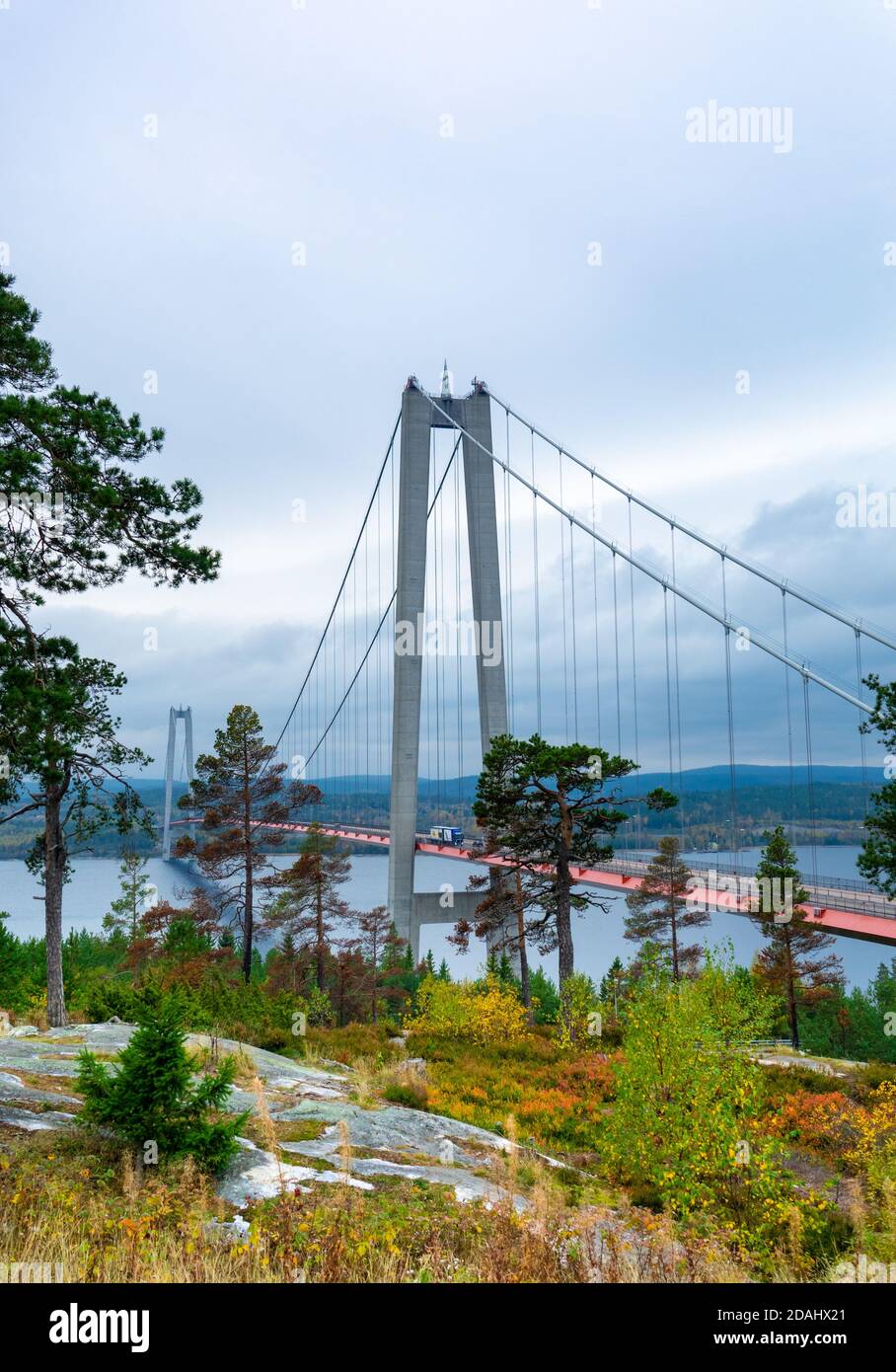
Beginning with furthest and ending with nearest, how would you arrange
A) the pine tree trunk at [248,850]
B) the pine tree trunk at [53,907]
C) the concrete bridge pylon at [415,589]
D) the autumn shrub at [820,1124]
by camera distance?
the concrete bridge pylon at [415,589]
the pine tree trunk at [248,850]
the pine tree trunk at [53,907]
the autumn shrub at [820,1124]

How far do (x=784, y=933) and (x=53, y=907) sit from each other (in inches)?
891

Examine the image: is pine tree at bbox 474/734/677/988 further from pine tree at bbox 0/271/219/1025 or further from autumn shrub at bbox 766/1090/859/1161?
pine tree at bbox 0/271/219/1025

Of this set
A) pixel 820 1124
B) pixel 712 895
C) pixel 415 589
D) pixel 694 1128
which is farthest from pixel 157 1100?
pixel 415 589

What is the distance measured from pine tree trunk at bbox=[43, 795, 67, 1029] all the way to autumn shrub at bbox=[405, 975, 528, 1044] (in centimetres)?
1020

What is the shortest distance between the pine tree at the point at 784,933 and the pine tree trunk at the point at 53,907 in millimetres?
17106

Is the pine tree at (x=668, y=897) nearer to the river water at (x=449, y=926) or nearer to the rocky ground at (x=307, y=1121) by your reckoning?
the river water at (x=449, y=926)

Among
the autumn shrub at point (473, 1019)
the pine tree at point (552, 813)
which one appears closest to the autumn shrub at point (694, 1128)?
the autumn shrub at point (473, 1019)

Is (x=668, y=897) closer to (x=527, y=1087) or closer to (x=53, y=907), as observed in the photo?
(x=527, y=1087)

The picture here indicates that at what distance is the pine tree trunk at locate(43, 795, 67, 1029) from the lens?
16125 mm

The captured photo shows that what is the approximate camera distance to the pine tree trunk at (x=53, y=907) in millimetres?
16125

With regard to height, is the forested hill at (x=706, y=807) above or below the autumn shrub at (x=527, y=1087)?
above

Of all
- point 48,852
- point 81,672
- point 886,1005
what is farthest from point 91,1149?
point 886,1005

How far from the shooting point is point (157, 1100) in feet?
23.7
